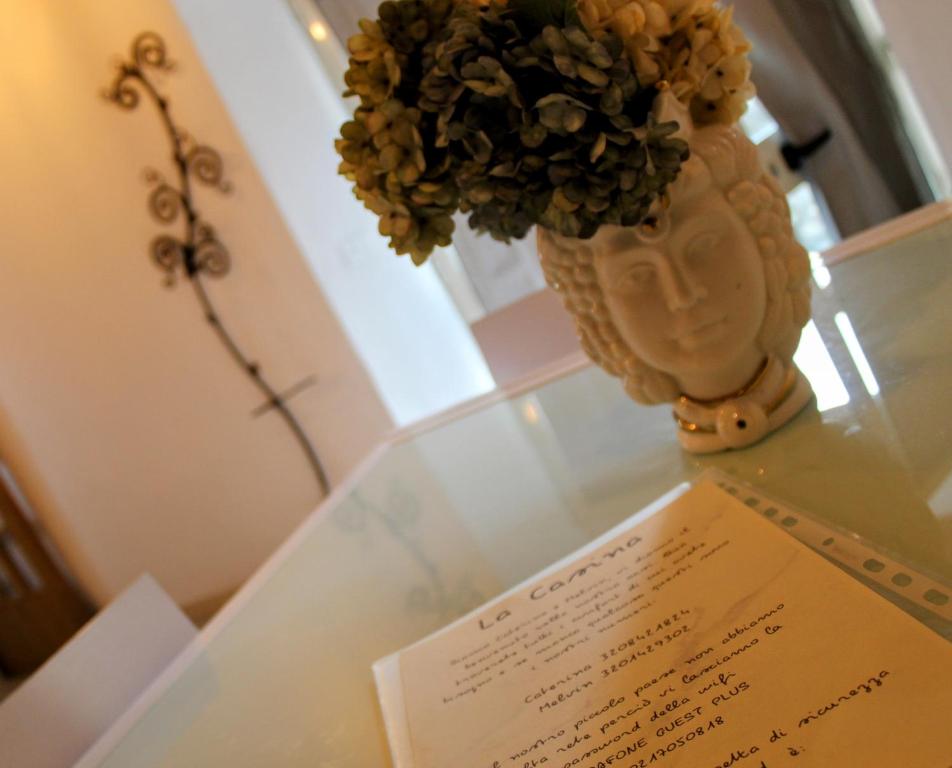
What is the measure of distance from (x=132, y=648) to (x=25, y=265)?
254 cm

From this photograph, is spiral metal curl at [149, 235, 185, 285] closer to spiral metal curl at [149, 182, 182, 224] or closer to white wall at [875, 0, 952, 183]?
spiral metal curl at [149, 182, 182, 224]

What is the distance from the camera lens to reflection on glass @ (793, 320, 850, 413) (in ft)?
2.30

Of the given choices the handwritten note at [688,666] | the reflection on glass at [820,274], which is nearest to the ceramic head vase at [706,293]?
the handwritten note at [688,666]

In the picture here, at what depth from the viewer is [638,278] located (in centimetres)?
64

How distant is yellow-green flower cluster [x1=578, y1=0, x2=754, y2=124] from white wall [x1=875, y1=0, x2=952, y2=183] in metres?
1.37

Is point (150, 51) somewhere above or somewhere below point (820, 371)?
above

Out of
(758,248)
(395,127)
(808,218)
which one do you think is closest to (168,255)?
(808,218)

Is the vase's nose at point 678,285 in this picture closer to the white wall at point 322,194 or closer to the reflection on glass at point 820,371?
the reflection on glass at point 820,371

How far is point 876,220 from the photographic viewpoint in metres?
2.12

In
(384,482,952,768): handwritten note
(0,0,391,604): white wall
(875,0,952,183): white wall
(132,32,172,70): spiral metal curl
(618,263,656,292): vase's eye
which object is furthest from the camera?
(0,0,391,604): white wall

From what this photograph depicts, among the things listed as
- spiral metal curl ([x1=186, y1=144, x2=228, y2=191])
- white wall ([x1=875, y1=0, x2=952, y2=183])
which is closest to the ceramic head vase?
white wall ([x1=875, y1=0, x2=952, y2=183])

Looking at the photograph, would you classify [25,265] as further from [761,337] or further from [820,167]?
[761,337]

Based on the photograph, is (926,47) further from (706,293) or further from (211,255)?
(211,255)

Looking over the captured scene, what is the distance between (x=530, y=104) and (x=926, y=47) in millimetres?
1624
